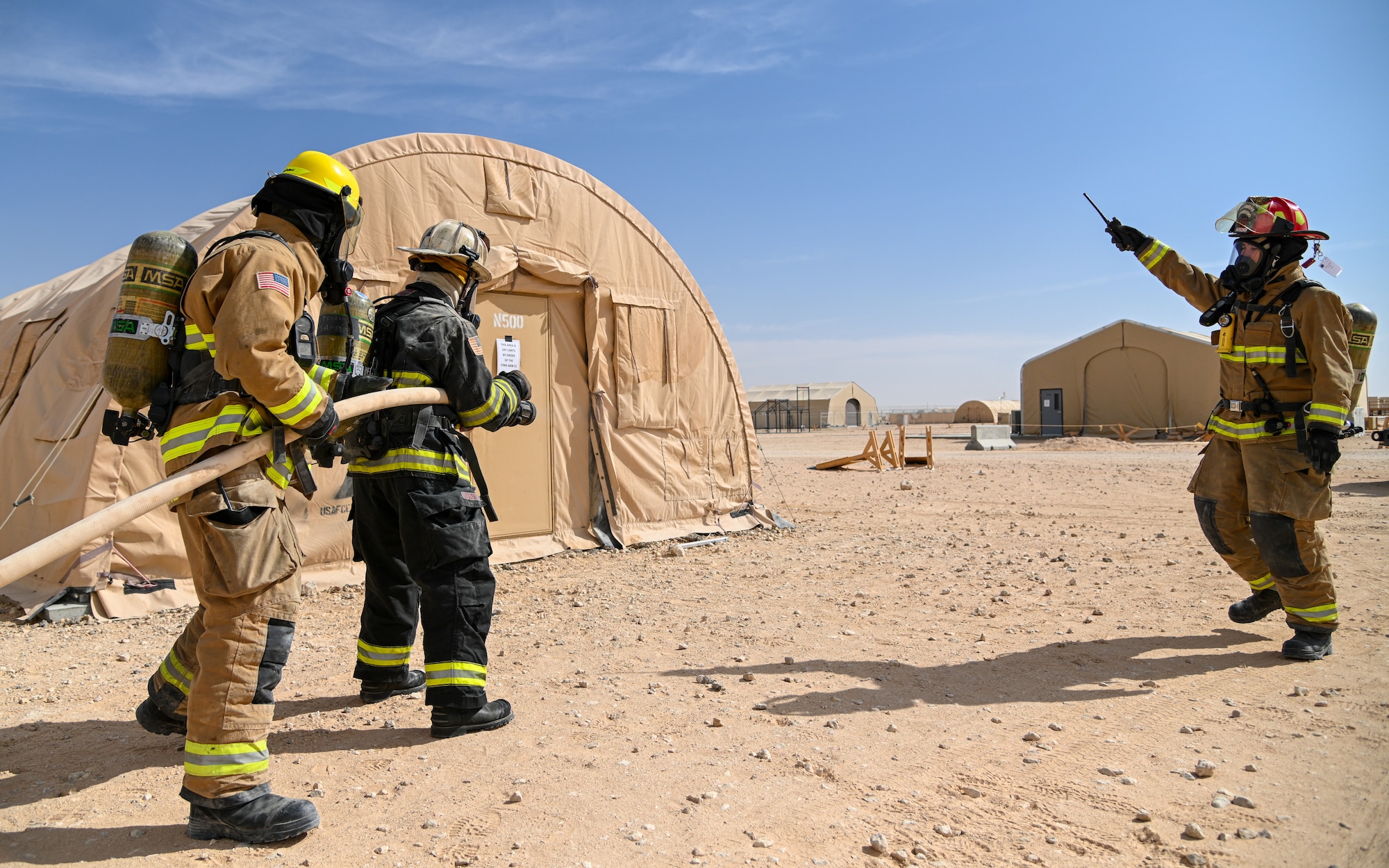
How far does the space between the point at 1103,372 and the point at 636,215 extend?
2497cm

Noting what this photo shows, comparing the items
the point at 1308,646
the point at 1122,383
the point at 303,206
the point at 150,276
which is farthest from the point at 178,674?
the point at 1122,383

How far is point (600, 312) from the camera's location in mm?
8258

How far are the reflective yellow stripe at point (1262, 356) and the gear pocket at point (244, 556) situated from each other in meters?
4.76

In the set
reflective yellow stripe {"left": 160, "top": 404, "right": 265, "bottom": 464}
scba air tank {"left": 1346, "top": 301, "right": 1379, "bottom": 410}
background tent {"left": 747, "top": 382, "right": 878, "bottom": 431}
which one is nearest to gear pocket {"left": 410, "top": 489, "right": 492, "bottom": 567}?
reflective yellow stripe {"left": 160, "top": 404, "right": 265, "bottom": 464}

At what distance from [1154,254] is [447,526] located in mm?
4345

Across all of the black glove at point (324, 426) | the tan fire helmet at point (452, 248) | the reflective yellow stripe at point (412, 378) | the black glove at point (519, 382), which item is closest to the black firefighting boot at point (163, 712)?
the black glove at point (324, 426)

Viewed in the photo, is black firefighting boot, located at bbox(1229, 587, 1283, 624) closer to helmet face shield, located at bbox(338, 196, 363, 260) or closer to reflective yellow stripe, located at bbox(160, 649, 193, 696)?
helmet face shield, located at bbox(338, 196, 363, 260)

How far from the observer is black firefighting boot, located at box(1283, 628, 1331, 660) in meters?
4.23

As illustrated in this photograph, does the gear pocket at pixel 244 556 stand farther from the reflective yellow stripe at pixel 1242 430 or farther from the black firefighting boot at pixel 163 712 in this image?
the reflective yellow stripe at pixel 1242 430

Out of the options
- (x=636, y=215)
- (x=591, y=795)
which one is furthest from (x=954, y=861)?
(x=636, y=215)

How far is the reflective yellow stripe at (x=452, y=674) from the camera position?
3406mm

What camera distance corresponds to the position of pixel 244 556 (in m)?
2.63

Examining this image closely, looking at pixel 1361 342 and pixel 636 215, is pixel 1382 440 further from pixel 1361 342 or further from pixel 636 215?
pixel 636 215

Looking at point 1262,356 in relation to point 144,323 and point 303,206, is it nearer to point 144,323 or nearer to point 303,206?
point 303,206
